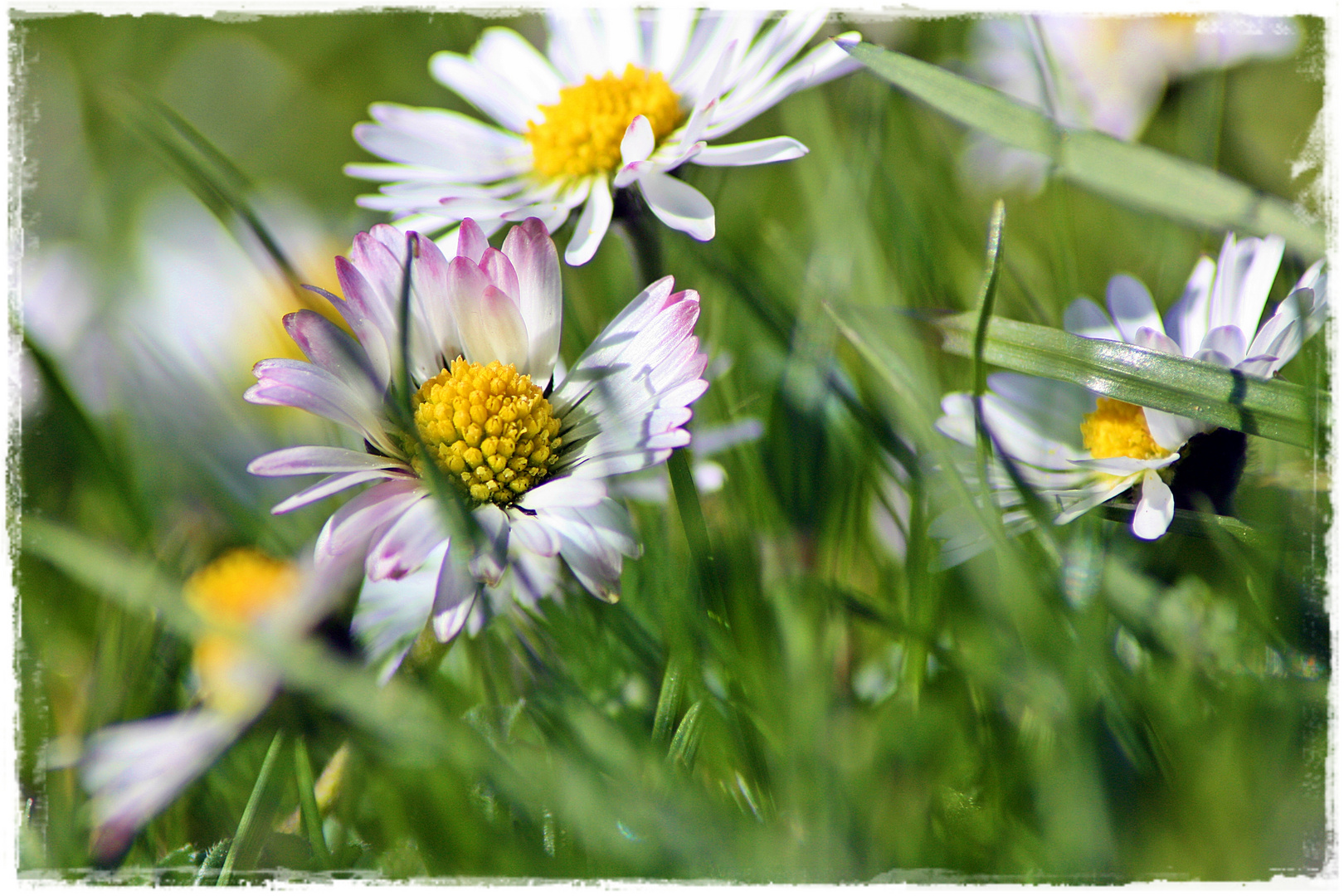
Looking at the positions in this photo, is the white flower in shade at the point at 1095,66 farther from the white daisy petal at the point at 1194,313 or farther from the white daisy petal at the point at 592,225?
the white daisy petal at the point at 592,225

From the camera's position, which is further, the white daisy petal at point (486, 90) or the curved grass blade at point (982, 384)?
the white daisy petal at point (486, 90)

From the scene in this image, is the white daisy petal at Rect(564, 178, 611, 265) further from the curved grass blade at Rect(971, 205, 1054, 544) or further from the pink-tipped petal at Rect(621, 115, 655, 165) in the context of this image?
the curved grass blade at Rect(971, 205, 1054, 544)

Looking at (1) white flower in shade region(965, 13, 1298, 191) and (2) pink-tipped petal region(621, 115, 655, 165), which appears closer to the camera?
(2) pink-tipped petal region(621, 115, 655, 165)

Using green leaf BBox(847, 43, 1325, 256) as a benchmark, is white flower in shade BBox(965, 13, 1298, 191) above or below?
above

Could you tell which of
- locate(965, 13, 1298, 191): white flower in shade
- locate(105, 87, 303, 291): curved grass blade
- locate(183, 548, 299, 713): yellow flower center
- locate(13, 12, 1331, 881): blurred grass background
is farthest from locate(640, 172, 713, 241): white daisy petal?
locate(965, 13, 1298, 191): white flower in shade

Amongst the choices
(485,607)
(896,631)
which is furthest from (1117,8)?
(485,607)

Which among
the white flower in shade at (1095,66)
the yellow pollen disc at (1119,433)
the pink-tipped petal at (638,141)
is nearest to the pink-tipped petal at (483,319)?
the pink-tipped petal at (638,141)

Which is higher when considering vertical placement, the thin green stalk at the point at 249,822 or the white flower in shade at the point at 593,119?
the white flower in shade at the point at 593,119
